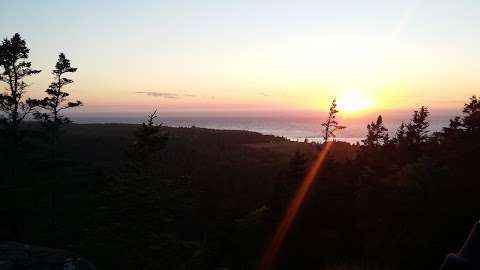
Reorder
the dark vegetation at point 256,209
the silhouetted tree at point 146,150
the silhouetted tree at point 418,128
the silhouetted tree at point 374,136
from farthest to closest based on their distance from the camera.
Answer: the silhouetted tree at point 374,136 < the silhouetted tree at point 418,128 < the silhouetted tree at point 146,150 < the dark vegetation at point 256,209

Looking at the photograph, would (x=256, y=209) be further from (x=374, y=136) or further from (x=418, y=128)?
(x=374, y=136)

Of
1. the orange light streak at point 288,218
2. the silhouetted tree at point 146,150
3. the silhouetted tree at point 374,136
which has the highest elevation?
the silhouetted tree at point 374,136

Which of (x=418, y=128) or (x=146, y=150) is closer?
(x=146, y=150)

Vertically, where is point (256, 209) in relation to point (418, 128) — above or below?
below

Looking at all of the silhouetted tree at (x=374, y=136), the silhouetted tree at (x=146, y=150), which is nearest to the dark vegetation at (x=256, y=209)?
the silhouetted tree at (x=146, y=150)

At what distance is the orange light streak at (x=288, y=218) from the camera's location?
2347 cm

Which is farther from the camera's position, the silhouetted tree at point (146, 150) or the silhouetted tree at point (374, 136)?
the silhouetted tree at point (374, 136)

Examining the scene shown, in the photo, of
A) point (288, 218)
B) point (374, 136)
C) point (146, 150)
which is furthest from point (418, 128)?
point (146, 150)

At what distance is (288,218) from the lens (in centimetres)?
2842

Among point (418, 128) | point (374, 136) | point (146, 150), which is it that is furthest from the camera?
point (374, 136)

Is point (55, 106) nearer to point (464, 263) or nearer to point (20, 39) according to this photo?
point (20, 39)

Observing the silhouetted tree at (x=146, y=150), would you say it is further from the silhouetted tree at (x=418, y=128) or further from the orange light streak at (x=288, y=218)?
the silhouetted tree at (x=418, y=128)

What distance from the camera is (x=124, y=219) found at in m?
16.9

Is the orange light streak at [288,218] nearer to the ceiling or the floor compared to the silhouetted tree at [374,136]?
nearer to the floor
